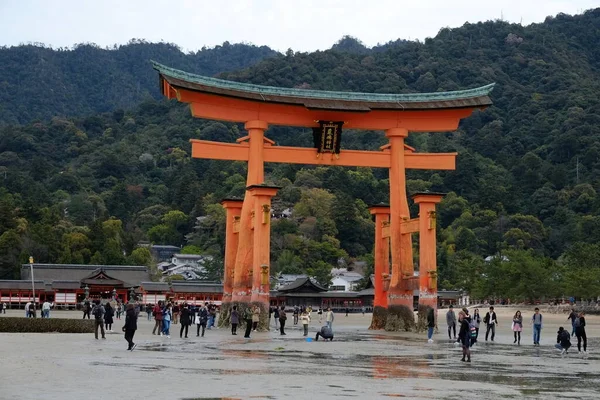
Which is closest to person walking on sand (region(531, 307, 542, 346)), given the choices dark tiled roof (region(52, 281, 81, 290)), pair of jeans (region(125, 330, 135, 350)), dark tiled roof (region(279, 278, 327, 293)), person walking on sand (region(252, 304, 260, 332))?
person walking on sand (region(252, 304, 260, 332))

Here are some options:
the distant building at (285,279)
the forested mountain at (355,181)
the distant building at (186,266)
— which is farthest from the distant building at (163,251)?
the distant building at (285,279)

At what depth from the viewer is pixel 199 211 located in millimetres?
137375

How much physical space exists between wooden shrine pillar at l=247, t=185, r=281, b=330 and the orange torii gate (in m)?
0.04

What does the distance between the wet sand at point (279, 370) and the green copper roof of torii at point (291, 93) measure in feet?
38.0

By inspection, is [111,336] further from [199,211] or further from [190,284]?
[199,211]

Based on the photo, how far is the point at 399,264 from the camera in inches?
1561

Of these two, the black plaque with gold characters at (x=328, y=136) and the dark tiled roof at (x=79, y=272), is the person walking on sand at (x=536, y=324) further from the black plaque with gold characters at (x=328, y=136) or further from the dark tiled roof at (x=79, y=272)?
the dark tiled roof at (x=79, y=272)

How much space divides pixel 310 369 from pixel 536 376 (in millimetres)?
4778

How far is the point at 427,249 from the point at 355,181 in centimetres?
9887

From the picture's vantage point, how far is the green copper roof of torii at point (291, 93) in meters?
37.3

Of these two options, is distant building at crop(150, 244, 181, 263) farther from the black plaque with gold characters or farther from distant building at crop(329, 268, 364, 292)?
the black plaque with gold characters

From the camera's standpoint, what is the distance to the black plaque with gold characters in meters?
39.8

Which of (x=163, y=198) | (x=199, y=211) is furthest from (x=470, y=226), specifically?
(x=163, y=198)

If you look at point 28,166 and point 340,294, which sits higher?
point 28,166
